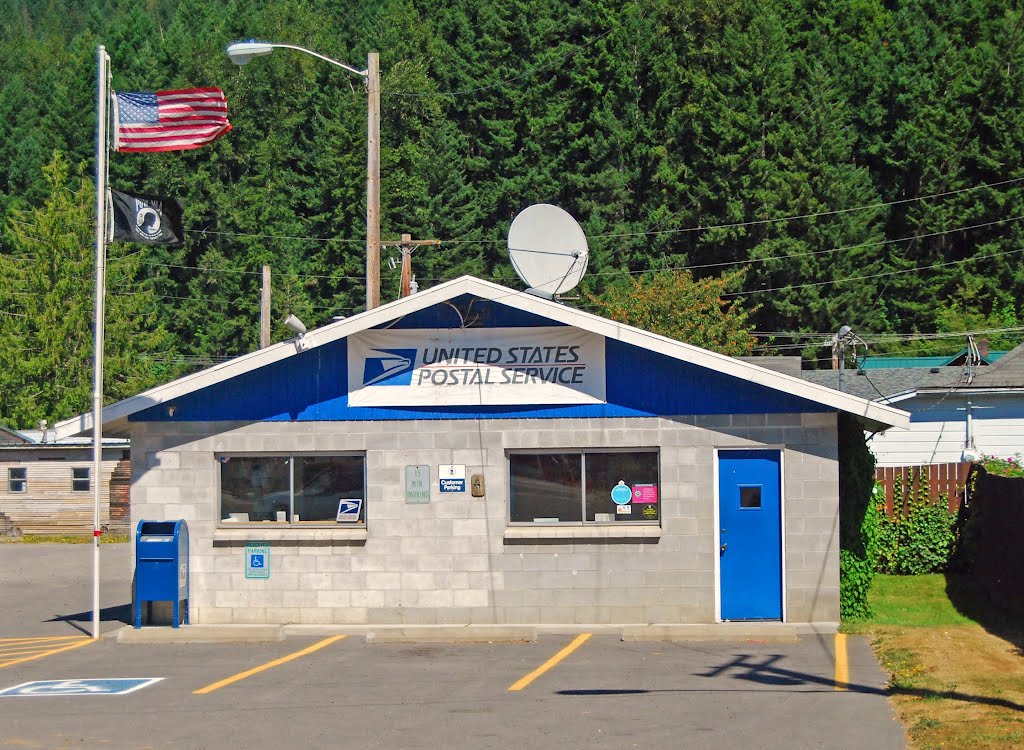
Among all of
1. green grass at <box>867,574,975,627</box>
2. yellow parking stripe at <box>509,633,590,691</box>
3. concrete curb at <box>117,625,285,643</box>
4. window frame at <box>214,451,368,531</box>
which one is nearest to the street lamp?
window frame at <box>214,451,368,531</box>

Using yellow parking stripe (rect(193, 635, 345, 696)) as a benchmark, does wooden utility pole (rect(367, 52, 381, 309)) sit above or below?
above

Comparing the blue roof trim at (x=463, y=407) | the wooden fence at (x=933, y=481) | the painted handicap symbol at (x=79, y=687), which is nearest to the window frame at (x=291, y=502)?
the blue roof trim at (x=463, y=407)

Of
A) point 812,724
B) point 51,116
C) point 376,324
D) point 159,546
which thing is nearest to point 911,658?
point 812,724

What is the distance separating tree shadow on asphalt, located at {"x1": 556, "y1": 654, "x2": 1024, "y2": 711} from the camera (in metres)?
12.7

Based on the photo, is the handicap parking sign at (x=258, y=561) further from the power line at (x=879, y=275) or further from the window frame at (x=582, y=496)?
the power line at (x=879, y=275)

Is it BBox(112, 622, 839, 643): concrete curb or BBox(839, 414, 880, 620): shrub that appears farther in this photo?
BBox(839, 414, 880, 620): shrub

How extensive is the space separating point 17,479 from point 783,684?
31601mm

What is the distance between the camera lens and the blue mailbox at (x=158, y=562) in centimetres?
1786

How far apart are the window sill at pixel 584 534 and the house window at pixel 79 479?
25.1 metres

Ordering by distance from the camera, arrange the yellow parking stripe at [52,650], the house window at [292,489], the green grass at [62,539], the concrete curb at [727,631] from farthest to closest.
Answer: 1. the green grass at [62,539]
2. the house window at [292,489]
3. the concrete curb at [727,631]
4. the yellow parking stripe at [52,650]

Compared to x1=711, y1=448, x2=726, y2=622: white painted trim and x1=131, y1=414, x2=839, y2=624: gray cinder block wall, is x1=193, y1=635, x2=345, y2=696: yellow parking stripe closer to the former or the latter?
x1=131, y1=414, x2=839, y2=624: gray cinder block wall

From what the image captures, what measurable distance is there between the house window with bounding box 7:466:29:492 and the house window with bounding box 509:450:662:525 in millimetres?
26076

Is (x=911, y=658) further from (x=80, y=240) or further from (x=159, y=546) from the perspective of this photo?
(x=80, y=240)

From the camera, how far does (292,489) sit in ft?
61.2
